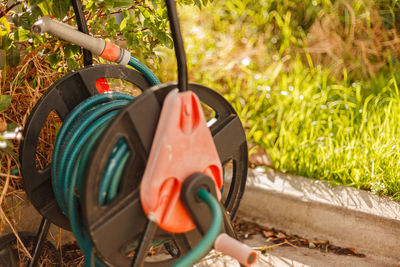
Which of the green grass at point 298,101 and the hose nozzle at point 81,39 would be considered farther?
the green grass at point 298,101

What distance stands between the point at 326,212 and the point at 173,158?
1312mm

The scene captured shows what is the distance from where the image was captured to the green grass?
2467mm

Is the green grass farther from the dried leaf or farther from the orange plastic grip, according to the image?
the orange plastic grip

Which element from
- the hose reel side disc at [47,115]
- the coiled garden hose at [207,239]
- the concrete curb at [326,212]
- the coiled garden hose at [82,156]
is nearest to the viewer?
the coiled garden hose at [207,239]

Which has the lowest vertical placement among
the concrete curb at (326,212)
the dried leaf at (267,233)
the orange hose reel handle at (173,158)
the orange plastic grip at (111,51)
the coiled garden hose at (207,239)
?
the dried leaf at (267,233)

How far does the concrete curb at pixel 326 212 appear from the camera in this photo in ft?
7.11

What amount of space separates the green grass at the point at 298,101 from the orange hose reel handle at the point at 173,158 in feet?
4.48

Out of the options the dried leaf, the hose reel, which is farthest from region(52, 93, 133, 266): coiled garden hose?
the dried leaf

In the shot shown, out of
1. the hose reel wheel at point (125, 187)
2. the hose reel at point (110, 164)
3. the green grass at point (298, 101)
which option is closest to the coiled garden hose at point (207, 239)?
the hose reel at point (110, 164)

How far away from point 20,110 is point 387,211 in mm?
1801

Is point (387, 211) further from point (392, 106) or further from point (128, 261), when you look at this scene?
point (128, 261)

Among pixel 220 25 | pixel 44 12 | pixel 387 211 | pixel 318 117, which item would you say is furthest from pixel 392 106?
pixel 44 12

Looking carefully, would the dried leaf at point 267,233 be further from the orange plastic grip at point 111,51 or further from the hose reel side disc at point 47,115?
the orange plastic grip at point 111,51

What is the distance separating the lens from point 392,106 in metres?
2.88
